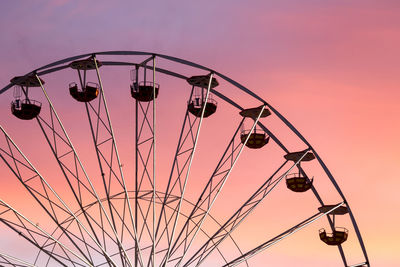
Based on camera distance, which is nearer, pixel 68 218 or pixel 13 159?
pixel 13 159

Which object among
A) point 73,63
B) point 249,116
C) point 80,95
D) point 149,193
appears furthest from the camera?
point 149,193

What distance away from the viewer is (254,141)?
37.6 meters

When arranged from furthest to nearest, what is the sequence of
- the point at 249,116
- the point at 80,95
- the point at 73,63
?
the point at 249,116, the point at 80,95, the point at 73,63

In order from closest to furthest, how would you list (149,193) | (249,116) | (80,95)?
(80,95), (249,116), (149,193)

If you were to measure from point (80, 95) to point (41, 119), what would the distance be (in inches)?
82.2

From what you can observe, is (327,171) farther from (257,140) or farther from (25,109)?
(25,109)

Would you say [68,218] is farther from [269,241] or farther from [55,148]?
[269,241]

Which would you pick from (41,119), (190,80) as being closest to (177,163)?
(190,80)

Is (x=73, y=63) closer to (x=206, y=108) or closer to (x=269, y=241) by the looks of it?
(x=206, y=108)

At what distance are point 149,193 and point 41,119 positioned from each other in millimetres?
7943

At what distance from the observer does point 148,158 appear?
1319 inches

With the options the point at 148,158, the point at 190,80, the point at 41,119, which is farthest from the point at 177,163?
the point at 41,119

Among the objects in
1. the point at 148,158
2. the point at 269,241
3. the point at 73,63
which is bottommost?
the point at 269,241

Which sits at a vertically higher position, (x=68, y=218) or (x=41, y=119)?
(x=41, y=119)
